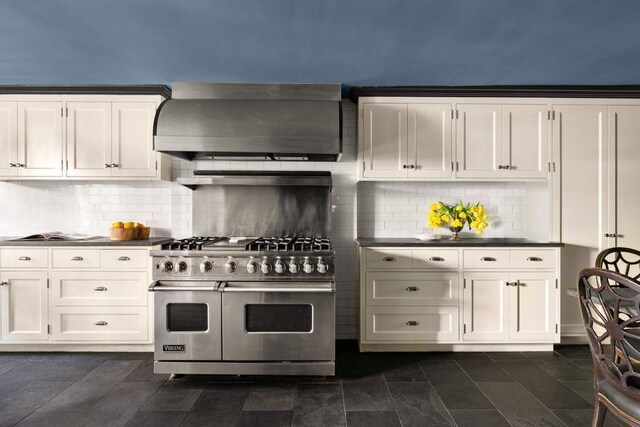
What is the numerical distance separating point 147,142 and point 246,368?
7.26 feet

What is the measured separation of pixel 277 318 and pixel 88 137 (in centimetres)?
245

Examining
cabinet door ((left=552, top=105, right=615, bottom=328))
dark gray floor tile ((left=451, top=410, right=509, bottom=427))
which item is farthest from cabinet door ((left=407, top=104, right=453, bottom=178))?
dark gray floor tile ((left=451, top=410, right=509, bottom=427))

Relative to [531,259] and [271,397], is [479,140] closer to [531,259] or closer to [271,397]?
[531,259]

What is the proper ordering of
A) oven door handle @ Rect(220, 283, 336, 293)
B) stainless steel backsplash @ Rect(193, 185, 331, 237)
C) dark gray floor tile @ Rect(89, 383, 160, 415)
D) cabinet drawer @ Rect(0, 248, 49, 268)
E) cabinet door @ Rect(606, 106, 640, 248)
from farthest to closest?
1. stainless steel backsplash @ Rect(193, 185, 331, 237)
2. cabinet door @ Rect(606, 106, 640, 248)
3. cabinet drawer @ Rect(0, 248, 49, 268)
4. oven door handle @ Rect(220, 283, 336, 293)
5. dark gray floor tile @ Rect(89, 383, 160, 415)

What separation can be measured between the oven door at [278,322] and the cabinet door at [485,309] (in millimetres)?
1303

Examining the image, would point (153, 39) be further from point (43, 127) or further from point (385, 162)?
point (385, 162)

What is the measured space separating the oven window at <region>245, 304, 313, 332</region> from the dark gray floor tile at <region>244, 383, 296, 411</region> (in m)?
0.39

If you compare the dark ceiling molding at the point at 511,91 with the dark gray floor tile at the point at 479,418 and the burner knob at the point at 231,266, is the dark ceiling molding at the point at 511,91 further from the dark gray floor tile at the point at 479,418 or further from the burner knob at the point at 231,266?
the dark gray floor tile at the point at 479,418

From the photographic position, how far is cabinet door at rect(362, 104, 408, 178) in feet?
10.7

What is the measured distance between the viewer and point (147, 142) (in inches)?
128

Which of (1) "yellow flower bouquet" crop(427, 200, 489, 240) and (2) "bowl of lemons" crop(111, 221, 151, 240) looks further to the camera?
(1) "yellow flower bouquet" crop(427, 200, 489, 240)

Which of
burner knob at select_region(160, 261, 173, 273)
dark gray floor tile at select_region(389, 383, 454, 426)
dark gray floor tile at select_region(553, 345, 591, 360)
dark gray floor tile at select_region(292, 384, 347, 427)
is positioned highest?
A: burner knob at select_region(160, 261, 173, 273)

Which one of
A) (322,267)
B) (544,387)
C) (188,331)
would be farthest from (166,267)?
(544,387)

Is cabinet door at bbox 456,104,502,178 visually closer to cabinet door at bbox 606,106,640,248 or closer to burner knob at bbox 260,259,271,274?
cabinet door at bbox 606,106,640,248
